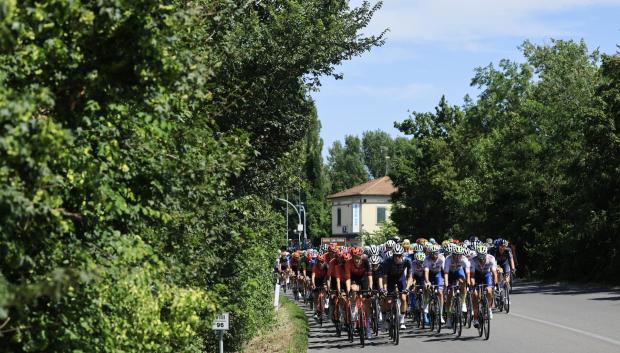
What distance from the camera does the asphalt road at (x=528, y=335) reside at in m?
15.6

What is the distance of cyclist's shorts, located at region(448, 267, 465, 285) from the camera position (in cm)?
1938

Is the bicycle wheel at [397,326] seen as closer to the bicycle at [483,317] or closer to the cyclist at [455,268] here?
the bicycle at [483,317]

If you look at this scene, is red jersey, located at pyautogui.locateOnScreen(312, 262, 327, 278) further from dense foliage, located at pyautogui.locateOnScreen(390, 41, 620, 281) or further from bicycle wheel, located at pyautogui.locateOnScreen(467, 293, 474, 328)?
dense foliage, located at pyautogui.locateOnScreen(390, 41, 620, 281)

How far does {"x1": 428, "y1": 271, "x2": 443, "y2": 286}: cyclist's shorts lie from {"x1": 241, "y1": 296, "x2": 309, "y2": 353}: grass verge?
298 cm

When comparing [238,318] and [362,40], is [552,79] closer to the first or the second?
[362,40]

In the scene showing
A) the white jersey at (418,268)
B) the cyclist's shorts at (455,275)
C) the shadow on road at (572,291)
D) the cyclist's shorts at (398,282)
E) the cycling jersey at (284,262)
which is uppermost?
the cycling jersey at (284,262)

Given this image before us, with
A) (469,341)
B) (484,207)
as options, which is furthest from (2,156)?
(484,207)

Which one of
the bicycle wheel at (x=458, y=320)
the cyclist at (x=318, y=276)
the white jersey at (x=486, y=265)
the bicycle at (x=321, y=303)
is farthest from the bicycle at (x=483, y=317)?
the cyclist at (x=318, y=276)

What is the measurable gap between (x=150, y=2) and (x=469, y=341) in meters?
13.4

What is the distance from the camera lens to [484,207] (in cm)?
5216

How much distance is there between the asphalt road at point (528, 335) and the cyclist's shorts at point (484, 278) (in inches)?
37.3

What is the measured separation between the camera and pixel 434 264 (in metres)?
19.9

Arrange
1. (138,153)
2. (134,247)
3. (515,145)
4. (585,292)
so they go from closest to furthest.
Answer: (134,247) → (138,153) → (585,292) → (515,145)

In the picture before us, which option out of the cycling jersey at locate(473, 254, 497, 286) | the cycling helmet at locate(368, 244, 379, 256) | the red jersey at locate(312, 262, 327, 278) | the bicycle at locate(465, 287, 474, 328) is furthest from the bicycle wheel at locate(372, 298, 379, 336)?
the red jersey at locate(312, 262, 327, 278)
